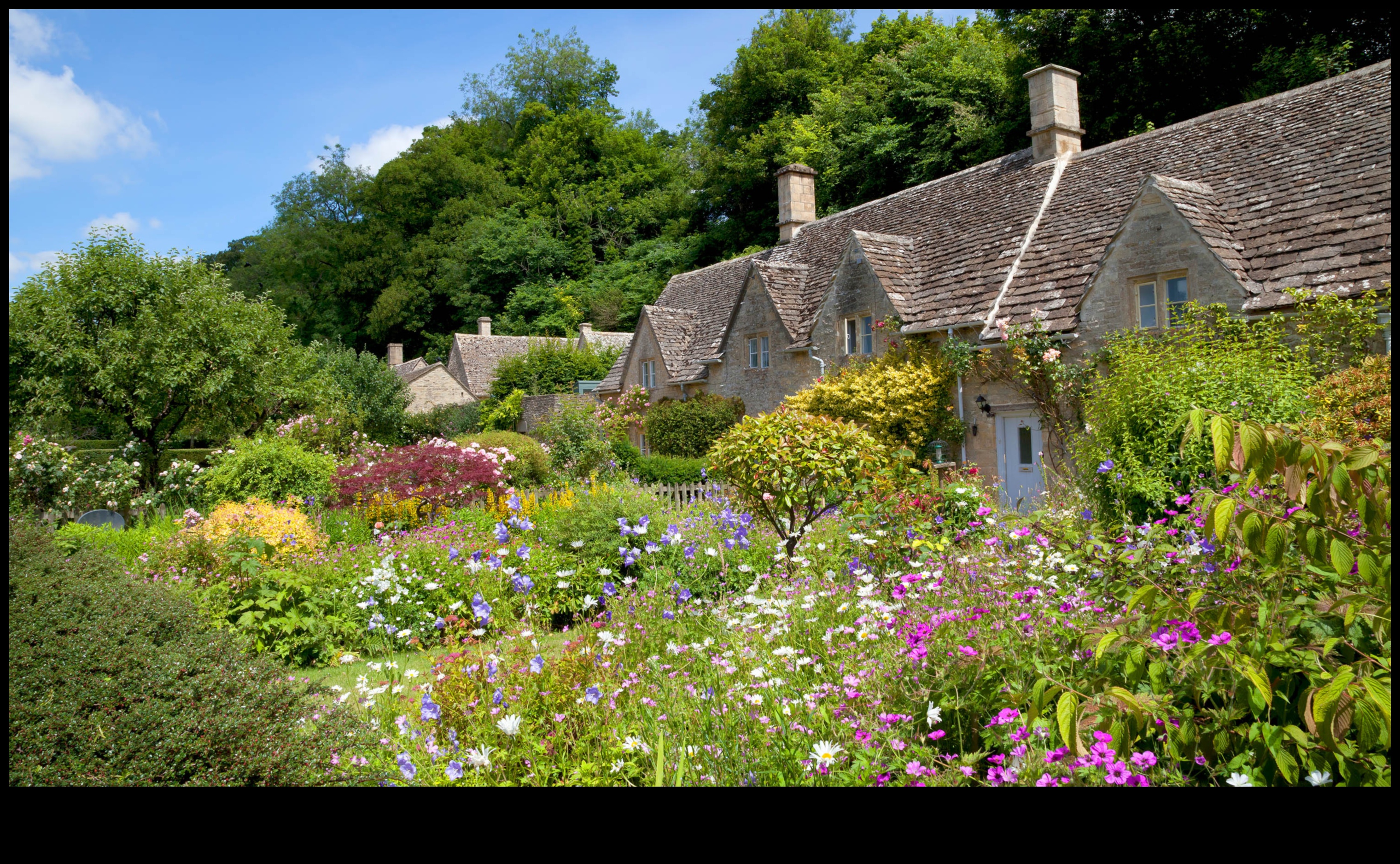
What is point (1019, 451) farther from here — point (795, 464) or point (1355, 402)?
point (795, 464)

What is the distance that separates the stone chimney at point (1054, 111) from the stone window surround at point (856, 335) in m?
5.76

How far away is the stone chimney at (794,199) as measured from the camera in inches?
1083

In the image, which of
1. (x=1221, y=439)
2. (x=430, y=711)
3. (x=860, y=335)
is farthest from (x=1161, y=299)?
(x=430, y=711)

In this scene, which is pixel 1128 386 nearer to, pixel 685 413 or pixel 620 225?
pixel 685 413

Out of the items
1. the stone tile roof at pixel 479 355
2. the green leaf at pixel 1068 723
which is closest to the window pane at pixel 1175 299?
the green leaf at pixel 1068 723

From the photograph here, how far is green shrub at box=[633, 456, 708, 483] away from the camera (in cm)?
2092

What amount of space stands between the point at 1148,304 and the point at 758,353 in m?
10.9

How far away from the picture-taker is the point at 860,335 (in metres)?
19.0

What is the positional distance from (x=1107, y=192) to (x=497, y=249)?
41815mm

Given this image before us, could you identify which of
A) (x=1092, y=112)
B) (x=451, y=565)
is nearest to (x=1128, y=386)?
(x=451, y=565)

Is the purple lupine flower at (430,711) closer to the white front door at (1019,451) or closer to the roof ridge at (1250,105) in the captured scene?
the white front door at (1019,451)

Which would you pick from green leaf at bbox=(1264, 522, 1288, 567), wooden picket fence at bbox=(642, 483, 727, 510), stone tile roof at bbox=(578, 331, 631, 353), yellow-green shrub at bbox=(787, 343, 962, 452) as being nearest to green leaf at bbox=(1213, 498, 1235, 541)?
green leaf at bbox=(1264, 522, 1288, 567)

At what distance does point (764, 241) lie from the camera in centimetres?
3897

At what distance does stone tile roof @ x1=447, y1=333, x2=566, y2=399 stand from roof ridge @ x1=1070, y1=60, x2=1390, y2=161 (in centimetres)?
3449
